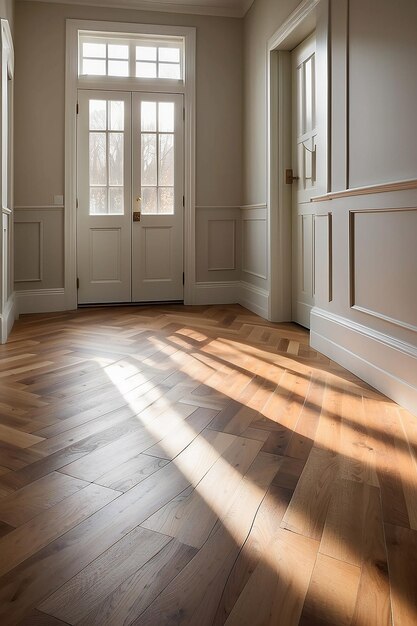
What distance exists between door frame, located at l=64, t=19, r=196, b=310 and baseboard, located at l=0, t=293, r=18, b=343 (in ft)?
2.21

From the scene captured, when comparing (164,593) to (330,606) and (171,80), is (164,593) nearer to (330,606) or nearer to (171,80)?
(330,606)

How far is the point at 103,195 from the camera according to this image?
4.87 m

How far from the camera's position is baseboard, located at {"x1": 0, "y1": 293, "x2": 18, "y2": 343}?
3421mm

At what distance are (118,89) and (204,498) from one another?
4337 millimetres

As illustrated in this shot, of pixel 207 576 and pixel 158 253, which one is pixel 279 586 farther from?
pixel 158 253

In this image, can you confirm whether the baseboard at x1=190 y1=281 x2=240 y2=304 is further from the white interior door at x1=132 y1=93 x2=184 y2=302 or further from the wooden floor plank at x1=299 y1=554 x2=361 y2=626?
the wooden floor plank at x1=299 y1=554 x2=361 y2=626

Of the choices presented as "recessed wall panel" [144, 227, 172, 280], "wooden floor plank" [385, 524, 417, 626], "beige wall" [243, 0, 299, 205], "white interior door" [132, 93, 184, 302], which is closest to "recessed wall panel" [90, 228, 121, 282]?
"white interior door" [132, 93, 184, 302]

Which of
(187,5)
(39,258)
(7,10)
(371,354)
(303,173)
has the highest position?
(187,5)

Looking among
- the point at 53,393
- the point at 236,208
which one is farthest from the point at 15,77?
the point at 53,393

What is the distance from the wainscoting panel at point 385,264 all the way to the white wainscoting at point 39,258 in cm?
298

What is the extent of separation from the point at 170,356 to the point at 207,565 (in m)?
1.96

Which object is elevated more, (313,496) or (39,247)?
(39,247)

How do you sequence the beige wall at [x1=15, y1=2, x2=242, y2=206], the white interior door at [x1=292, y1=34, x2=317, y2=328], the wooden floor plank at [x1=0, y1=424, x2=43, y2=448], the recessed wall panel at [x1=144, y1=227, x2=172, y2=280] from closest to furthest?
the wooden floor plank at [x1=0, y1=424, x2=43, y2=448] < the white interior door at [x1=292, y1=34, x2=317, y2=328] < the beige wall at [x1=15, y1=2, x2=242, y2=206] < the recessed wall panel at [x1=144, y1=227, x2=172, y2=280]

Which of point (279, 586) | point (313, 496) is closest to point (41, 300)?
point (313, 496)
